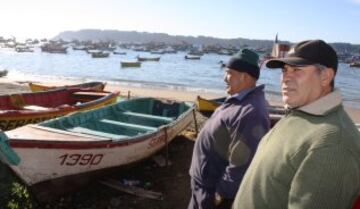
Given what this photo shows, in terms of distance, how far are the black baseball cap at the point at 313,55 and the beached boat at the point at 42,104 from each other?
9.35 metres

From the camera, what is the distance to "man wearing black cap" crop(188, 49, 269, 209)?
3.82 m

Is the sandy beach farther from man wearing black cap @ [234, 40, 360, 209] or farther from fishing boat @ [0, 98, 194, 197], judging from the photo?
man wearing black cap @ [234, 40, 360, 209]

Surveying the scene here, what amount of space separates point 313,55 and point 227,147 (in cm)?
179

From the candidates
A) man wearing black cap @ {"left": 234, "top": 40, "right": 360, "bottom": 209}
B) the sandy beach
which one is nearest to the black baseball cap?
man wearing black cap @ {"left": 234, "top": 40, "right": 360, "bottom": 209}

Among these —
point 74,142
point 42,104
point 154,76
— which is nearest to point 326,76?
point 74,142

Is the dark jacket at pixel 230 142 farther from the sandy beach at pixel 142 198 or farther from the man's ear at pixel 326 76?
the sandy beach at pixel 142 198

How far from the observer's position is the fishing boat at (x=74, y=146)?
6609mm

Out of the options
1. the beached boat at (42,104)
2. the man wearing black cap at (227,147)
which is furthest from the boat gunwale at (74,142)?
the man wearing black cap at (227,147)

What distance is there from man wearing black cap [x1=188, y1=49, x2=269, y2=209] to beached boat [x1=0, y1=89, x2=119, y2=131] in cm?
759

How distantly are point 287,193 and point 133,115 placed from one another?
9.04m

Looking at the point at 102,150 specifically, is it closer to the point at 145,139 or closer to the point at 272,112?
the point at 145,139

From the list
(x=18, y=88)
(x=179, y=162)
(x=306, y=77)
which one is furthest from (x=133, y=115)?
(x=18, y=88)

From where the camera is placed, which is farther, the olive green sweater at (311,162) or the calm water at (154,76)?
the calm water at (154,76)

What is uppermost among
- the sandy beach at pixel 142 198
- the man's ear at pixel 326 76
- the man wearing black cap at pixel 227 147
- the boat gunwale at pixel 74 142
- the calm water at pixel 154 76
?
the man's ear at pixel 326 76
